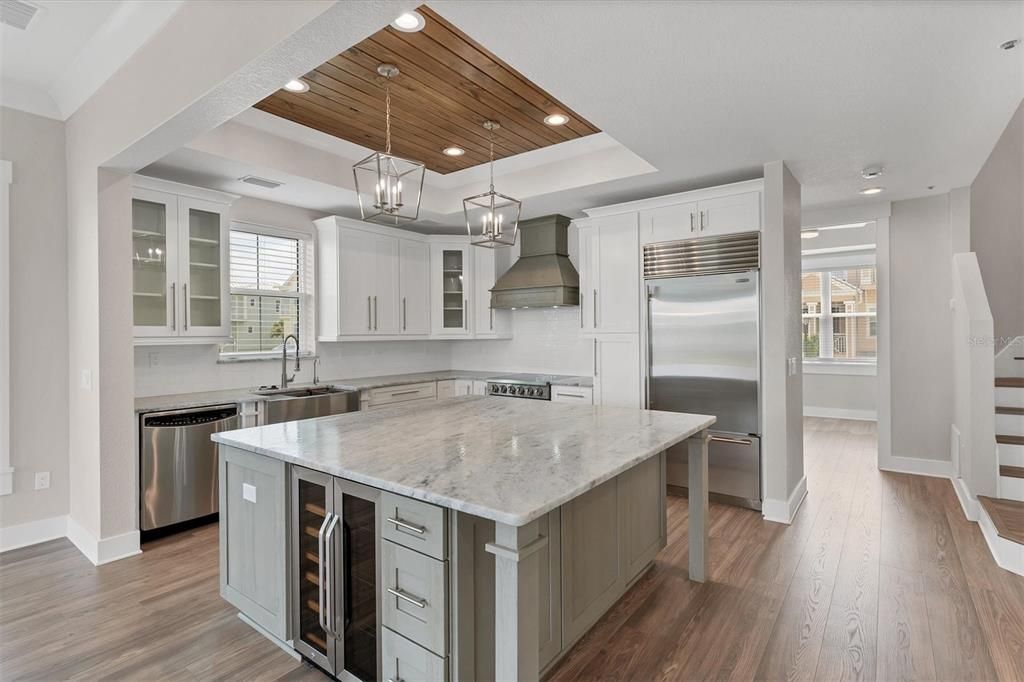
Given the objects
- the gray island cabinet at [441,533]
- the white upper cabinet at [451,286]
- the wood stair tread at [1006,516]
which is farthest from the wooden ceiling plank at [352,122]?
the wood stair tread at [1006,516]

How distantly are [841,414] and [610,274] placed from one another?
5.82 m

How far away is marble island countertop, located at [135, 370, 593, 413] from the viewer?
11.4ft

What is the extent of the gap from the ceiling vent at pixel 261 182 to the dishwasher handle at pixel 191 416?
1657mm

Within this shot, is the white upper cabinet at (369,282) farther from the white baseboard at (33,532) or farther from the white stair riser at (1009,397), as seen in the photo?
the white stair riser at (1009,397)

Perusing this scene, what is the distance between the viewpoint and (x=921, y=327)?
15.4 feet

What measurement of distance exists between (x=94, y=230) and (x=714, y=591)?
402 cm

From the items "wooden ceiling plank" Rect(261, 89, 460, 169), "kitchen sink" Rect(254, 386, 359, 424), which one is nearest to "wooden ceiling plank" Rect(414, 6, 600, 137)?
"wooden ceiling plank" Rect(261, 89, 460, 169)

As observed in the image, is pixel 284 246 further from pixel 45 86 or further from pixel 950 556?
pixel 950 556

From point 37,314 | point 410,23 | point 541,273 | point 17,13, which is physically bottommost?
point 37,314

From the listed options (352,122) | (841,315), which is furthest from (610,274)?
(841,315)

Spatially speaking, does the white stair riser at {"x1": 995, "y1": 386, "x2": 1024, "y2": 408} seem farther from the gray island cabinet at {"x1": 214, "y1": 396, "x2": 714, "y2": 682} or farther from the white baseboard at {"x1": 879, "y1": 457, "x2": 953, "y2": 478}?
the gray island cabinet at {"x1": 214, "y1": 396, "x2": 714, "y2": 682}

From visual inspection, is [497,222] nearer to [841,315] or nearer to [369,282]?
[369,282]

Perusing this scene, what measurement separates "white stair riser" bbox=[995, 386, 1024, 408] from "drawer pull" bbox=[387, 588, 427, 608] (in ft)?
15.3

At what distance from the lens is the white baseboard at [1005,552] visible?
2843 millimetres
